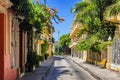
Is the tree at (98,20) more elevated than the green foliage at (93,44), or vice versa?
the tree at (98,20)

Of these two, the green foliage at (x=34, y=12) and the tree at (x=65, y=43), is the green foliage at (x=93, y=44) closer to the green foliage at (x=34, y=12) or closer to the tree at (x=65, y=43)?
the green foliage at (x=34, y=12)

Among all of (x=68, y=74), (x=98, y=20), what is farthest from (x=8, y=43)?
(x=98, y=20)

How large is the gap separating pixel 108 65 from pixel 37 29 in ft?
24.3

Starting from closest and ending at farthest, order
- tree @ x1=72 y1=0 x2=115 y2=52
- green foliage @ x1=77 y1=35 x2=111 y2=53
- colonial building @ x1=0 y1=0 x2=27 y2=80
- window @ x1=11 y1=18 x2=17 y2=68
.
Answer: colonial building @ x1=0 y1=0 x2=27 y2=80 → window @ x1=11 y1=18 x2=17 y2=68 → green foliage @ x1=77 y1=35 x2=111 y2=53 → tree @ x1=72 y1=0 x2=115 y2=52

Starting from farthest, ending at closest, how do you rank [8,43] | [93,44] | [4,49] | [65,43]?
[65,43]
[93,44]
[8,43]
[4,49]

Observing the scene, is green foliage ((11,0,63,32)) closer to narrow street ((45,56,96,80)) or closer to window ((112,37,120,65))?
narrow street ((45,56,96,80))

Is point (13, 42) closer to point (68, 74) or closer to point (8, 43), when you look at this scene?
point (8, 43)

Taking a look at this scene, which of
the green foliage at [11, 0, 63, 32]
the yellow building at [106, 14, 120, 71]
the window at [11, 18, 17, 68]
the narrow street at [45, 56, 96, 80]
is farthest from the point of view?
the yellow building at [106, 14, 120, 71]

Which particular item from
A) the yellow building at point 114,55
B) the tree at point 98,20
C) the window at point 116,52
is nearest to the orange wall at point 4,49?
the yellow building at point 114,55

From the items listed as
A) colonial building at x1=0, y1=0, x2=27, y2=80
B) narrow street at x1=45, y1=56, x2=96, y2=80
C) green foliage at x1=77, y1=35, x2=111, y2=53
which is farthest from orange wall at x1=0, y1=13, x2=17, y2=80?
green foliage at x1=77, y1=35, x2=111, y2=53

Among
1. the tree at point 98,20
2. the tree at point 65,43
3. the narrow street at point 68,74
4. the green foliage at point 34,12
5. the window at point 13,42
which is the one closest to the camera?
the green foliage at point 34,12

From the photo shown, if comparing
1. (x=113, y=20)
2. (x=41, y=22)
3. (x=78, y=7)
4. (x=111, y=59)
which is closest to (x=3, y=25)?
(x=41, y=22)

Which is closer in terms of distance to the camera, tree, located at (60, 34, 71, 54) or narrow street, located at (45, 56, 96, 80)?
narrow street, located at (45, 56, 96, 80)

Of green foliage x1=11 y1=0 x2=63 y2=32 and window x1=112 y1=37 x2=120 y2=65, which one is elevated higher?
green foliage x1=11 y1=0 x2=63 y2=32
